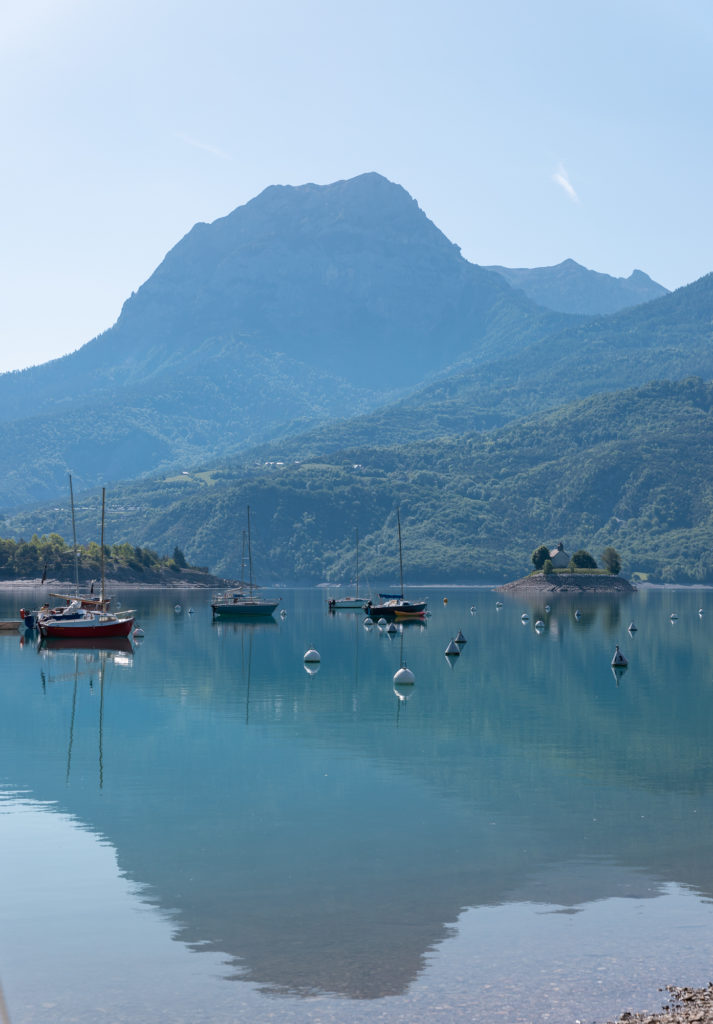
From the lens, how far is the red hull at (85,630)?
10625cm

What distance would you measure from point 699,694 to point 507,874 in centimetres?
4336

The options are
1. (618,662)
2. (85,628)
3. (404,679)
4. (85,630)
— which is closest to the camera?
(404,679)

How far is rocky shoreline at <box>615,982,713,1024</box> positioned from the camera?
18.6m

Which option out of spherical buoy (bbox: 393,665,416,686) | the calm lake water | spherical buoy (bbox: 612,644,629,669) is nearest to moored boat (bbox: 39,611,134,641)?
the calm lake water

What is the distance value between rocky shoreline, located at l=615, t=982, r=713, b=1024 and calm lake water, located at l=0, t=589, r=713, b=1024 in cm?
46

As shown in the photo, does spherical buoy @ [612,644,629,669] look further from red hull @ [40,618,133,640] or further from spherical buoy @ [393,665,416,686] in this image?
red hull @ [40,618,133,640]

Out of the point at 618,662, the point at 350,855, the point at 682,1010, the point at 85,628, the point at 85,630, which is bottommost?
the point at 618,662

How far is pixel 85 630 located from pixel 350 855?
265 feet

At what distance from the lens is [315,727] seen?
53344mm

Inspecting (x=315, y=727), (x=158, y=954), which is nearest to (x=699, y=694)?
(x=315, y=727)

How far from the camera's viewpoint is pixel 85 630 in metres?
107

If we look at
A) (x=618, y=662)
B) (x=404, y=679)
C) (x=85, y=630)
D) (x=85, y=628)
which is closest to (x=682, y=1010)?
(x=404, y=679)

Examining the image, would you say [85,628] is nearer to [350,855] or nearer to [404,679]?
[404,679]

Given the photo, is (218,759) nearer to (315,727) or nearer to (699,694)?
(315,727)
